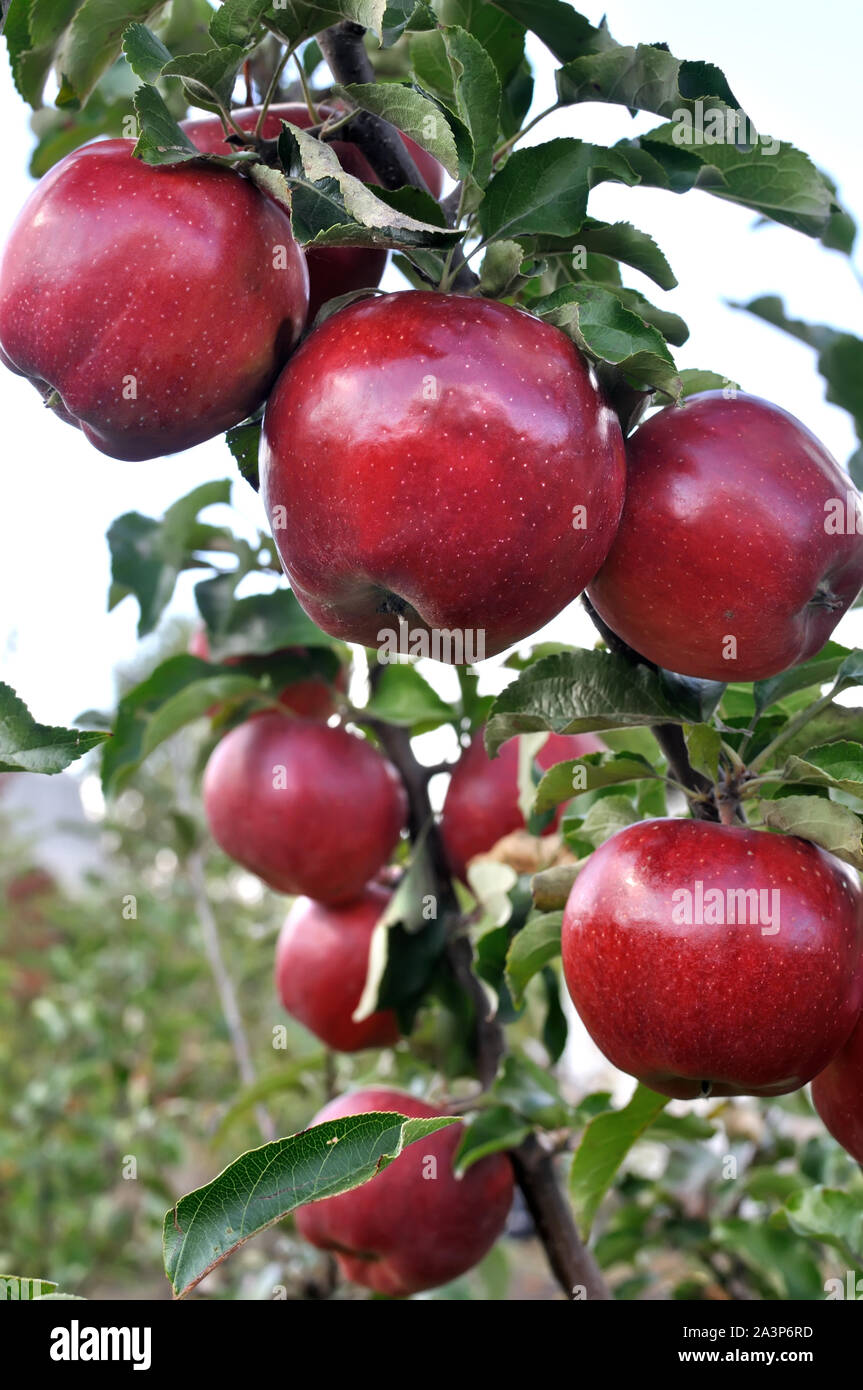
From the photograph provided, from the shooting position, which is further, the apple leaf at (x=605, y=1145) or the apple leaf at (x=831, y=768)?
the apple leaf at (x=605, y=1145)

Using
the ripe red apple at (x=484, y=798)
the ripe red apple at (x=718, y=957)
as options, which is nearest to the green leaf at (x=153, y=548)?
the ripe red apple at (x=484, y=798)

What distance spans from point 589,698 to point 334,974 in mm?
831

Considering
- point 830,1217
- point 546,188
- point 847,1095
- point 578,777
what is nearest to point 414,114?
point 546,188

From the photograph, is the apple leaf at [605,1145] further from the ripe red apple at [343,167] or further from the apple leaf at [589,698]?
the ripe red apple at [343,167]

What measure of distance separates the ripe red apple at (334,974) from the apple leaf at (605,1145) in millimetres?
544

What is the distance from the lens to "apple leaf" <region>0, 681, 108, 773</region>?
0.60 metres

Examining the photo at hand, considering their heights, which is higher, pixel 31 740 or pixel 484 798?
pixel 31 740

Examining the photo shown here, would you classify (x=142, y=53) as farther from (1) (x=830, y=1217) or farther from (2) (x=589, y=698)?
(1) (x=830, y=1217)

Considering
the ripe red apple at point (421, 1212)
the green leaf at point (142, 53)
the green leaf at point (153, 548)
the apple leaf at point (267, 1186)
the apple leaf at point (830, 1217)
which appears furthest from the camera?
the green leaf at point (153, 548)

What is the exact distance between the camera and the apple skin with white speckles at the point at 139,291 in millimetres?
661

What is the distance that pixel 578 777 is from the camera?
0.85 metres

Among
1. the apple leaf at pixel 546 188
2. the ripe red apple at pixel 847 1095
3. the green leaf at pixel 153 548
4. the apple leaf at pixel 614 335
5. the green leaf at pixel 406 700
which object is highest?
the apple leaf at pixel 546 188

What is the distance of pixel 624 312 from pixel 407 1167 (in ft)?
3.36

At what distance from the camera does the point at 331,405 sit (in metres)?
0.65
